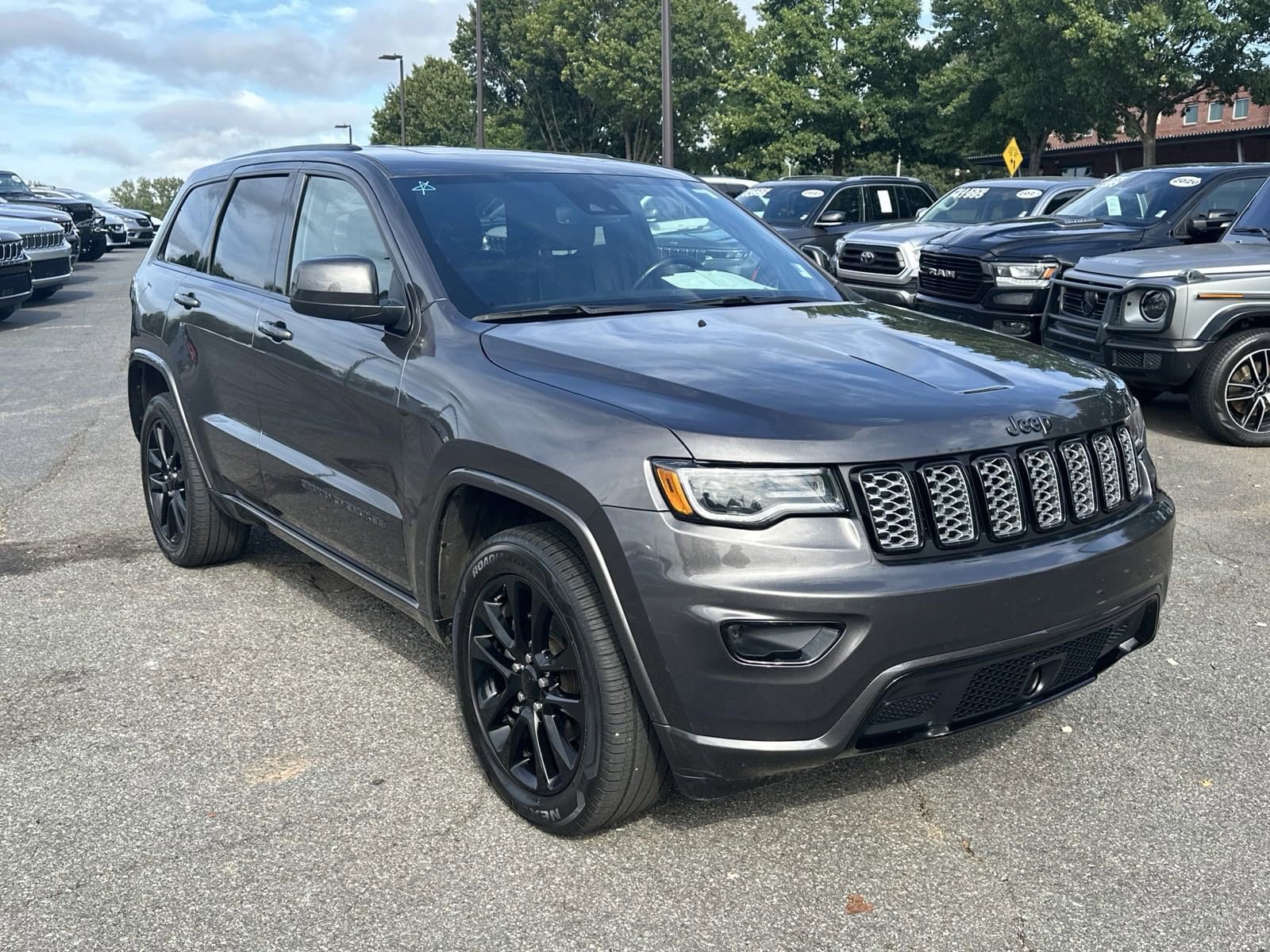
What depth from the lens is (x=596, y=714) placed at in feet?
9.87

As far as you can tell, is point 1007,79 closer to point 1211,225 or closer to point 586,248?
point 1211,225

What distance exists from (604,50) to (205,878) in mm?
55632

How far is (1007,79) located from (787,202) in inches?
1022

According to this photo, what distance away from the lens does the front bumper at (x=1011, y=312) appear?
10234 mm

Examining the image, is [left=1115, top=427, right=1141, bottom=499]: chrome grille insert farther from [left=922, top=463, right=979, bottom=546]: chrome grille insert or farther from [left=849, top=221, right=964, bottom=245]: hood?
[left=849, top=221, right=964, bottom=245]: hood

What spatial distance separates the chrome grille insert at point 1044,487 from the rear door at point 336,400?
68.2 inches

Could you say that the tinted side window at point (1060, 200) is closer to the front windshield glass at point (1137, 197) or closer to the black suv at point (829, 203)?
the front windshield glass at point (1137, 197)

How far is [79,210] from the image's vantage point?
24047 mm

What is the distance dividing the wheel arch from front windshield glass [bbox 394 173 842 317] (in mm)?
569

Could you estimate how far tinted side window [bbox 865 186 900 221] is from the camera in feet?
54.9

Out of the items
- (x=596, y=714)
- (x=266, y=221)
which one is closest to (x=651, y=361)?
(x=596, y=714)

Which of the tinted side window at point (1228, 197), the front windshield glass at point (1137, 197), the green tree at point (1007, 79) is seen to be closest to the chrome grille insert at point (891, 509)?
the tinted side window at point (1228, 197)

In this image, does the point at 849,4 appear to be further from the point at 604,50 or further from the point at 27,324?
the point at 27,324

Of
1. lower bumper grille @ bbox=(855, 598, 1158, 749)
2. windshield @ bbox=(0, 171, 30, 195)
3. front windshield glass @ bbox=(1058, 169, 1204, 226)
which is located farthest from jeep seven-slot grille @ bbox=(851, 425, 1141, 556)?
windshield @ bbox=(0, 171, 30, 195)
